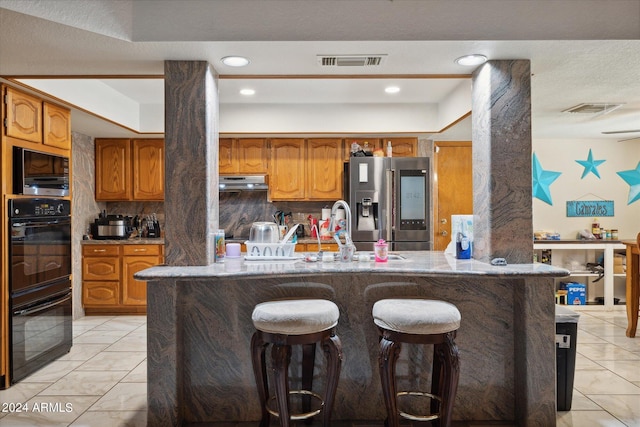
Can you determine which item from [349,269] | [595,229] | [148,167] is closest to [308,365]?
[349,269]

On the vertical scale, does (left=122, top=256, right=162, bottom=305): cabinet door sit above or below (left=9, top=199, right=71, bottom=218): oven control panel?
below

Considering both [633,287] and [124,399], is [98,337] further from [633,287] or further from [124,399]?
[633,287]

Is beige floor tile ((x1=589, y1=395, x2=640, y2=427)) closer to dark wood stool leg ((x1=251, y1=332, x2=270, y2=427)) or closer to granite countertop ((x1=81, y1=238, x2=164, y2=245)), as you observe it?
dark wood stool leg ((x1=251, y1=332, x2=270, y2=427))

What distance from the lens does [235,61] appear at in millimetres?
2711

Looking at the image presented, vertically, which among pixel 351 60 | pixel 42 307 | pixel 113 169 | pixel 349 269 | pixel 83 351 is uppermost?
pixel 351 60

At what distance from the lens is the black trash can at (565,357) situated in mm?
2725

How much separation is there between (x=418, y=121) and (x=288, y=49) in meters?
2.72

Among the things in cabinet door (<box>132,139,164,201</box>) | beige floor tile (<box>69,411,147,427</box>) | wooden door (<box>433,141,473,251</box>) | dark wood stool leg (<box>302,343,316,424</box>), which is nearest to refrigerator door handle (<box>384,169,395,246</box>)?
wooden door (<box>433,141,473,251</box>)

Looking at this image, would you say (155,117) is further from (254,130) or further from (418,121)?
(418,121)

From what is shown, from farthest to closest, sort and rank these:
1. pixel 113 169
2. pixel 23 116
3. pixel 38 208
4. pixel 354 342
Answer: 1. pixel 113 169
2. pixel 38 208
3. pixel 23 116
4. pixel 354 342

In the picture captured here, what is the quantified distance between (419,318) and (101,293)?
170 inches

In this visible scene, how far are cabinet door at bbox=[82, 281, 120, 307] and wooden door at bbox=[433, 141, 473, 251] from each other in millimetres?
3903

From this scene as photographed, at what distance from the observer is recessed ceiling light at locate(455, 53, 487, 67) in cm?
263

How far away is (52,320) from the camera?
3.62 metres
